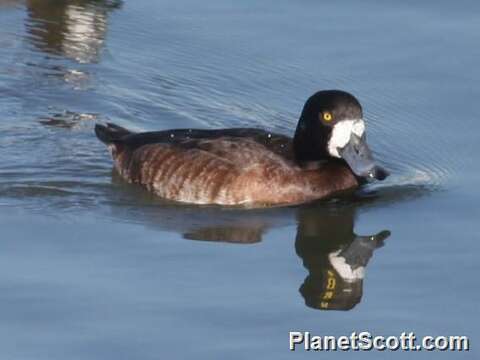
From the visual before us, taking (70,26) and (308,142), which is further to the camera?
(70,26)

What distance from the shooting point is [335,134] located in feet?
32.2

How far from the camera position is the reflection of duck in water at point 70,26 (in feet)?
41.1

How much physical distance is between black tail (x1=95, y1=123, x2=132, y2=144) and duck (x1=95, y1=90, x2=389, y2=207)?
324 millimetres

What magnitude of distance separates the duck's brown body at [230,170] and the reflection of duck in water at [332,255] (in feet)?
0.77

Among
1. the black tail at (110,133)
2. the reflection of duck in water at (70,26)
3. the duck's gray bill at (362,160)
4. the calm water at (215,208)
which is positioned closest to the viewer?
the calm water at (215,208)

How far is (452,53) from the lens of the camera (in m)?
11.8

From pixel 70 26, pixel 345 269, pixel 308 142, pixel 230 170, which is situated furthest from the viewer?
pixel 70 26

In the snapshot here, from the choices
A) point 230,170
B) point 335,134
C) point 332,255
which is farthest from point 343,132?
point 332,255

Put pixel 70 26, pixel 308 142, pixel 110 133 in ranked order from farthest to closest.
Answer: pixel 70 26
pixel 110 133
pixel 308 142

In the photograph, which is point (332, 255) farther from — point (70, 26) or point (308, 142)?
point (70, 26)

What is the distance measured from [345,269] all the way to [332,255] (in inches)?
13.3

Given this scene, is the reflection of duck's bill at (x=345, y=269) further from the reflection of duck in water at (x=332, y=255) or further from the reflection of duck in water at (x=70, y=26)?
the reflection of duck in water at (x=70, y=26)

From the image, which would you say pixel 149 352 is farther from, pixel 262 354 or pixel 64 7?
pixel 64 7

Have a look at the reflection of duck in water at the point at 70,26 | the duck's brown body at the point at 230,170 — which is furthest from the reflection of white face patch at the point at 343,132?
the reflection of duck in water at the point at 70,26
